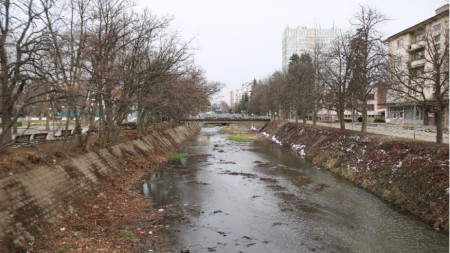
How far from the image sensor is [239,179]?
22.8 m

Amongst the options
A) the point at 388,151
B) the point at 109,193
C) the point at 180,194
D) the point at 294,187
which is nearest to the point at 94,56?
the point at 109,193

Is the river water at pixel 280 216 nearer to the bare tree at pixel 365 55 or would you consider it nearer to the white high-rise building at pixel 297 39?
the bare tree at pixel 365 55

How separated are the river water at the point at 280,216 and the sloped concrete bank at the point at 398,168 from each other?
2.64ft

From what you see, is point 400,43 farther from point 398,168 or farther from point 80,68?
point 80,68

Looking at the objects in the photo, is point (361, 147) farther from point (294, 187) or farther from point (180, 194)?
point (180, 194)

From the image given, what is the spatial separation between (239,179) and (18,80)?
1538 centimetres

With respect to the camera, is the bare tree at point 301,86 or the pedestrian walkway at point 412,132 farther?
the bare tree at point 301,86

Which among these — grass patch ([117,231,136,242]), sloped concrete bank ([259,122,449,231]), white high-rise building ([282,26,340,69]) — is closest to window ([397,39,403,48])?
sloped concrete bank ([259,122,449,231])

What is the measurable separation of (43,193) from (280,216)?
10910 millimetres

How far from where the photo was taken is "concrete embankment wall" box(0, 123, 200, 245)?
1028 centimetres

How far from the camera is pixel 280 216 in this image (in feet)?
47.9

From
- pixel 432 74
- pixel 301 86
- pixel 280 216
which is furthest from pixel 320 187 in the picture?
pixel 301 86

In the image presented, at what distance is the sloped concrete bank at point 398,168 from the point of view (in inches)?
554

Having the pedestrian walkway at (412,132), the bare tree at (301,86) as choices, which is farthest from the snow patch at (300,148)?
the bare tree at (301,86)
